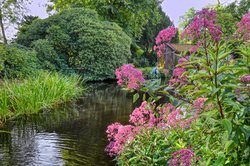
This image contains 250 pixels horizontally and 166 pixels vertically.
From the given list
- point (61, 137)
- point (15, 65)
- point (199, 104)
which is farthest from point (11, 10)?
point (199, 104)

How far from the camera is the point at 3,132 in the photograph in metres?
6.56

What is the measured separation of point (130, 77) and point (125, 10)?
21.5 meters

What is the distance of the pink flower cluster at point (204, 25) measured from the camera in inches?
65.4

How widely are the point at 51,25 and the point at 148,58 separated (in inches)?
579

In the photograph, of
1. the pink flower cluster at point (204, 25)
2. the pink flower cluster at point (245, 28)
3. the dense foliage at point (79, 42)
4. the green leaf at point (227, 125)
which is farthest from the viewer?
the dense foliage at point (79, 42)

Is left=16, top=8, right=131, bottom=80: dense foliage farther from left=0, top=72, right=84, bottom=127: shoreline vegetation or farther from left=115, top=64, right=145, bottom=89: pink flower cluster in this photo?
left=115, top=64, right=145, bottom=89: pink flower cluster

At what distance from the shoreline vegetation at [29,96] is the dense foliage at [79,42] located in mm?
6633

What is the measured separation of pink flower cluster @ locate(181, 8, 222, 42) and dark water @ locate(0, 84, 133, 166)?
353 cm

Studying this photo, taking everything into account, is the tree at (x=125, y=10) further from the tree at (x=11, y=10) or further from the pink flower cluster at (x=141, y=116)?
the pink flower cluster at (x=141, y=116)

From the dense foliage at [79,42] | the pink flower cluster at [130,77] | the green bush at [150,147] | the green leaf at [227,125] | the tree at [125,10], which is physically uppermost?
the tree at [125,10]

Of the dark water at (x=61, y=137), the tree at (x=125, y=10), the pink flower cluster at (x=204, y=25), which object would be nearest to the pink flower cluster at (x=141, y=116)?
the pink flower cluster at (x=204, y=25)

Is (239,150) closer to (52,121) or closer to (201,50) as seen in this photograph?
(201,50)

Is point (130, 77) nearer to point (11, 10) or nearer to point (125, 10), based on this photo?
point (11, 10)

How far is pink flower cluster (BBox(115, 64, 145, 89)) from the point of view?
7.20ft
